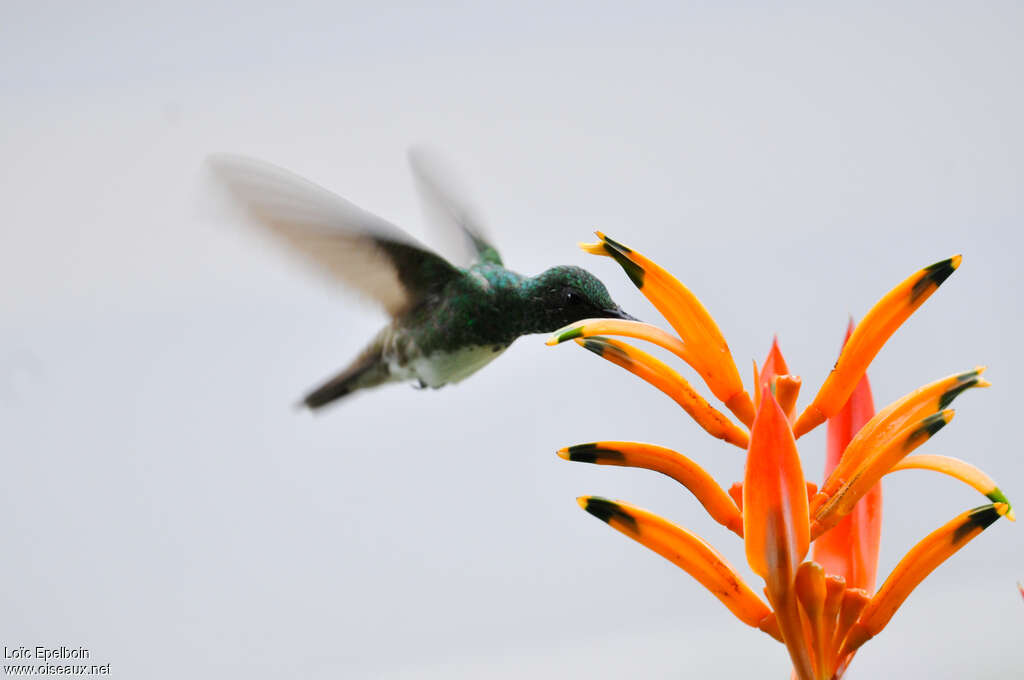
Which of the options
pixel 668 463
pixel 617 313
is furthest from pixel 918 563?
pixel 617 313

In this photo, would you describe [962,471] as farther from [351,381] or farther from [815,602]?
[351,381]

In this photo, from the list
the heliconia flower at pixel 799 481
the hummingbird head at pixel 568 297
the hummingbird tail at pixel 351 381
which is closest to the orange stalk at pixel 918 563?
the heliconia flower at pixel 799 481

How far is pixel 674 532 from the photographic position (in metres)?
0.56

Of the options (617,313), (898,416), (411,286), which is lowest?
(898,416)

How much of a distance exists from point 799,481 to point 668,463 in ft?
0.31

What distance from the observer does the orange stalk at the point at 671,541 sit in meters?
0.56

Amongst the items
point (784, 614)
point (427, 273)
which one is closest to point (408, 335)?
point (427, 273)

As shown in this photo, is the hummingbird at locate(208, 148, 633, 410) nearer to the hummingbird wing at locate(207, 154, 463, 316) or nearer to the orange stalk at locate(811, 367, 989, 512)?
the hummingbird wing at locate(207, 154, 463, 316)

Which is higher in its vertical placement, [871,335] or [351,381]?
[351,381]

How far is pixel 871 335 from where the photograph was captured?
581 mm

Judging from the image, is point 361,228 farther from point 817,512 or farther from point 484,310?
point 817,512

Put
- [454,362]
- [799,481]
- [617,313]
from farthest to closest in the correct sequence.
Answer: [454,362] → [617,313] → [799,481]

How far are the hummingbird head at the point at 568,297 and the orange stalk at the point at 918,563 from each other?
1.15ft

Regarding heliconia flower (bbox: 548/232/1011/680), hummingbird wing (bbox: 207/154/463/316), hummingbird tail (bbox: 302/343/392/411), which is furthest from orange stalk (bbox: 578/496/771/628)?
hummingbird tail (bbox: 302/343/392/411)
